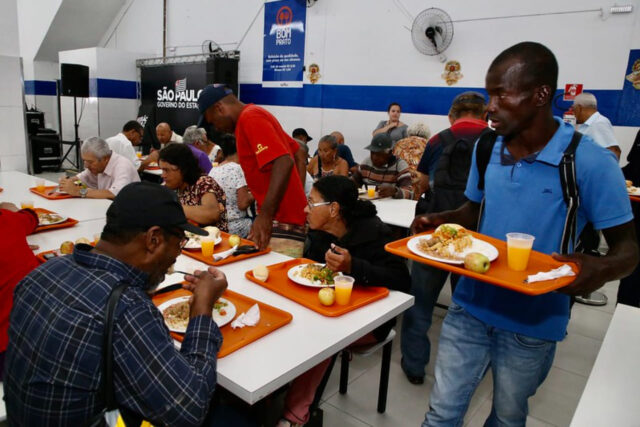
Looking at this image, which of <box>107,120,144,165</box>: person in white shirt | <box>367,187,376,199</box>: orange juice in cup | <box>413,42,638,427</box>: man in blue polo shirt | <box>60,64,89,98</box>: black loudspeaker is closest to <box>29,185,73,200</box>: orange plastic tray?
<box>107,120,144,165</box>: person in white shirt

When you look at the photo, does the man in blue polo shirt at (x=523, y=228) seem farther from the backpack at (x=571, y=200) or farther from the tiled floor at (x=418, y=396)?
the tiled floor at (x=418, y=396)

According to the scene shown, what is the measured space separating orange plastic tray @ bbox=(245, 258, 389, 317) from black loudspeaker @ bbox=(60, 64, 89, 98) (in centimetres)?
947

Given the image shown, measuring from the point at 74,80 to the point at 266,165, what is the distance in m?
8.95

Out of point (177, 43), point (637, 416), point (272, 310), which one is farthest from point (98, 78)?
point (637, 416)

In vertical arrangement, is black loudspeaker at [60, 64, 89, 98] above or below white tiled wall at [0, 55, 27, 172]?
above

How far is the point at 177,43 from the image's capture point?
430 inches

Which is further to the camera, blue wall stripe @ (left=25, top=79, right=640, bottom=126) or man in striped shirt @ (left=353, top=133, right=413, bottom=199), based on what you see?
blue wall stripe @ (left=25, top=79, right=640, bottom=126)

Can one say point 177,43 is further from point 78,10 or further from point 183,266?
point 183,266

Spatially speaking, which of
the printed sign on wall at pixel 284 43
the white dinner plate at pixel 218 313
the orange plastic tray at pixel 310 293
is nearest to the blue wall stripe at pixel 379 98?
the printed sign on wall at pixel 284 43

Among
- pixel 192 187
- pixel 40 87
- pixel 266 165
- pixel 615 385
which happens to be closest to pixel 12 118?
pixel 192 187

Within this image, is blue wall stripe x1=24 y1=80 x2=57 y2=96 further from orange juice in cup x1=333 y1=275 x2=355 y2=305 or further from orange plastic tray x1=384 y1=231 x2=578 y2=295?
orange plastic tray x1=384 y1=231 x2=578 y2=295

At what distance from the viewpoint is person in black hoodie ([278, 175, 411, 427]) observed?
84.0 inches

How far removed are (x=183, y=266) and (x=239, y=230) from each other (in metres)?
1.23

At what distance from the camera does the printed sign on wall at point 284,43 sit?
28.5ft
